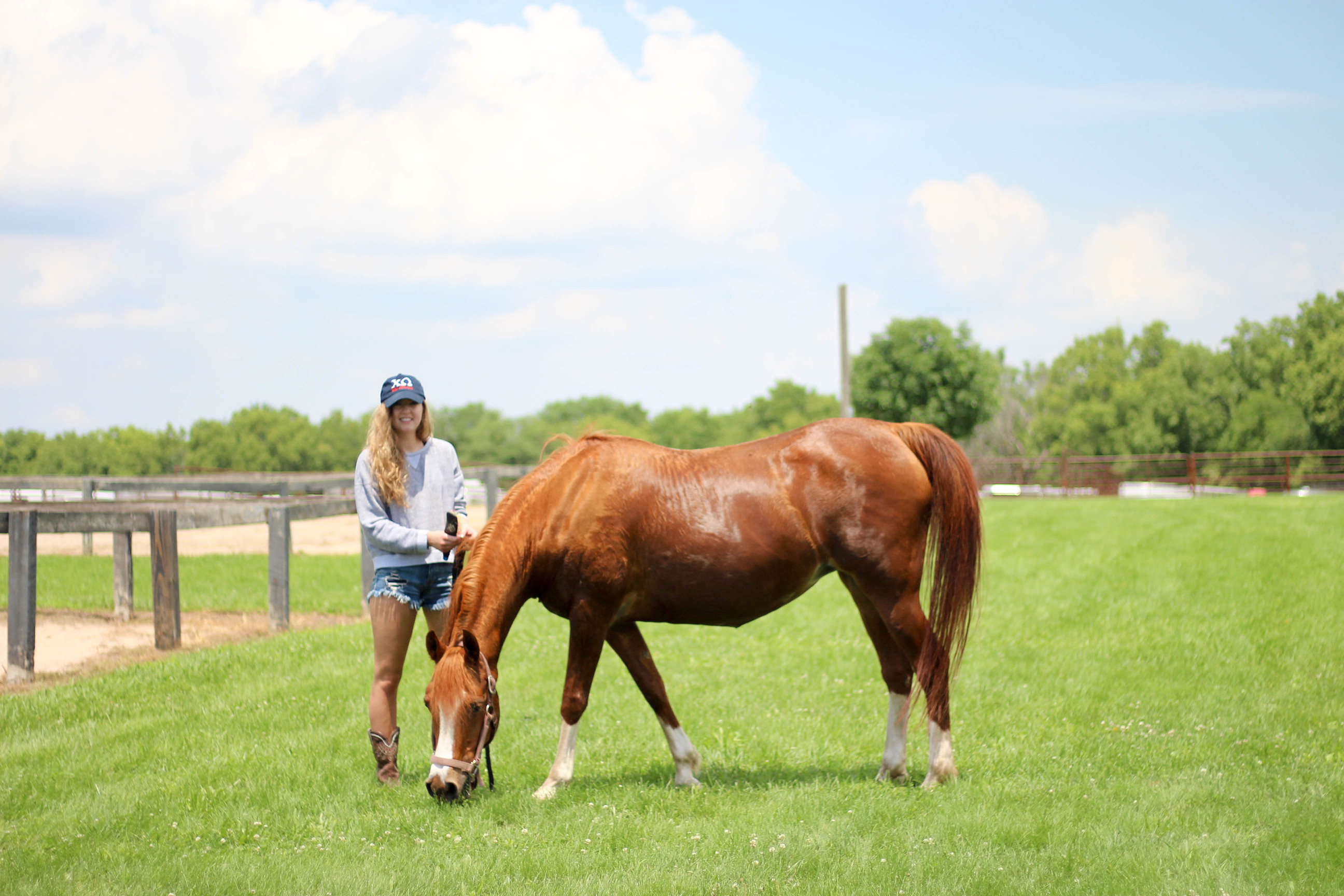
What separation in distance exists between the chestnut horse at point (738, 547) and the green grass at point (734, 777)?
1.55 ft

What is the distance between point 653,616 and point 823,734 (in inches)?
60.0

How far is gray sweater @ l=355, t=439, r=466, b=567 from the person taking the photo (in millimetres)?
4852

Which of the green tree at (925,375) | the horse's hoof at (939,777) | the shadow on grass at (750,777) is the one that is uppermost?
the green tree at (925,375)

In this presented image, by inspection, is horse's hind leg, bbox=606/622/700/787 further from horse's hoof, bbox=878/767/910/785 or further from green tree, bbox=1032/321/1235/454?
green tree, bbox=1032/321/1235/454

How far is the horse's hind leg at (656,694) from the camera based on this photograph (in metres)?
4.90

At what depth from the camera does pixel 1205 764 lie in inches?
198

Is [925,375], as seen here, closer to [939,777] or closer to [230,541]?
[230,541]

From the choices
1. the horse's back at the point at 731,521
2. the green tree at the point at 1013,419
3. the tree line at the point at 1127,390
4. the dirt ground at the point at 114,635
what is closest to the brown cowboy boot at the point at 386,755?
the horse's back at the point at 731,521

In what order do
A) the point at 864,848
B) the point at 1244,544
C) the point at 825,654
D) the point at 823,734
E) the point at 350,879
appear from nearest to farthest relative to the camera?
the point at 350,879, the point at 864,848, the point at 823,734, the point at 825,654, the point at 1244,544

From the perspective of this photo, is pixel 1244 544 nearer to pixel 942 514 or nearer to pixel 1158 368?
pixel 942 514

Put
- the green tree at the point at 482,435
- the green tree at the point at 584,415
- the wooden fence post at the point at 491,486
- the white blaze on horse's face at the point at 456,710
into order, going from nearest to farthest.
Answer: the white blaze on horse's face at the point at 456,710, the wooden fence post at the point at 491,486, the green tree at the point at 482,435, the green tree at the point at 584,415

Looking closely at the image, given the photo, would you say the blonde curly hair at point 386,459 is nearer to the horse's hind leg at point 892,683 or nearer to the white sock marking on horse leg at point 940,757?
the horse's hind leg at point 892,683

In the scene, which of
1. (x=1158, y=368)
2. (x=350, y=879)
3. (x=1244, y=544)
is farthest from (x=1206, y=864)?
(x=1158, y=368)

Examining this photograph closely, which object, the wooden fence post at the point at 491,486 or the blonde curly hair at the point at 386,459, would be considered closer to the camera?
the blonde curly hair at the point at 386,459
